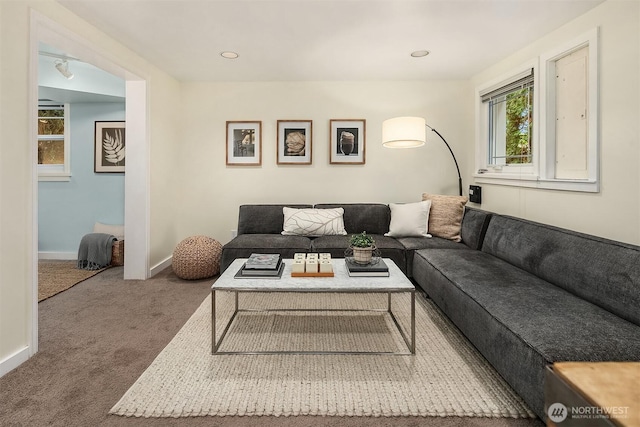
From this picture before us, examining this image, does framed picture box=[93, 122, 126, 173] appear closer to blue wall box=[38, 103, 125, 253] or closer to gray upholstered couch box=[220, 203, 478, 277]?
blue wall box=[38, 103, 125, 253]

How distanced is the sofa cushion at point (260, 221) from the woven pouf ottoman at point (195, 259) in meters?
0.49

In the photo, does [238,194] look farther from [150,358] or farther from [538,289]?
[538,289]

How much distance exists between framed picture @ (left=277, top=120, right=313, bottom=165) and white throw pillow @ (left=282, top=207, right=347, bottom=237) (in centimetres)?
84

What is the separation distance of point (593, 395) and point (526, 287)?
1539mm

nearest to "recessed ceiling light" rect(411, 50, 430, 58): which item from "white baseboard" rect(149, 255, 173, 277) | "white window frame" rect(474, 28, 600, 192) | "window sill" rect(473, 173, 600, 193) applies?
"white window frame" rect(474, 28, 600, 192)

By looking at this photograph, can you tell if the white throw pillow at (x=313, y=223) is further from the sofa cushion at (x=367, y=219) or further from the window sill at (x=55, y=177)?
the window sill at (x=55, y=177)

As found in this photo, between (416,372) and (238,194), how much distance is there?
11.0 feet

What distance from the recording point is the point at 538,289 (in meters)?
2.30

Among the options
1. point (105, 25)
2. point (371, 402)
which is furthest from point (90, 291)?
point (371, 402)

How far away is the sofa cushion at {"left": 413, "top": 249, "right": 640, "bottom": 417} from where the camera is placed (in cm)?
157

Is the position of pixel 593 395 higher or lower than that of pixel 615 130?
lower

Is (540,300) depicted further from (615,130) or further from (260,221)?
(260,221)

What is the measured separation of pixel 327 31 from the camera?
10.1 ft

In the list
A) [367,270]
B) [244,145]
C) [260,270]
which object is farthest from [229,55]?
[367,270]
